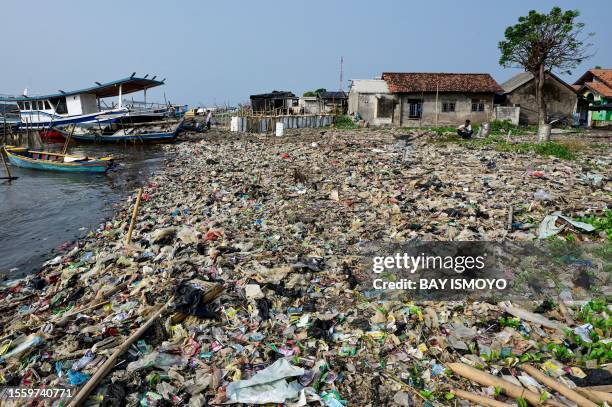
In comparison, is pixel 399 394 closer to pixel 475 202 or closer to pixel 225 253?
pixel 225 253

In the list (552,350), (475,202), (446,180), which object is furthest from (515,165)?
(552,350)

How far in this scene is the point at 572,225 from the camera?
6.37 meters

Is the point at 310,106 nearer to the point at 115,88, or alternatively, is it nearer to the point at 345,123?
the point at 345,123

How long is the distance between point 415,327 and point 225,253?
11.3ft

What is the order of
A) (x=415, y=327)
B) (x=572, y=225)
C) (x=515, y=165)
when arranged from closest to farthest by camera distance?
(x=415, y=327) < (x=572, y=225) < (x=515, y=165)

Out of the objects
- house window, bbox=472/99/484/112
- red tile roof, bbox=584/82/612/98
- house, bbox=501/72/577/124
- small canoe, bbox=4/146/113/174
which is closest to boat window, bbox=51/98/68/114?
small canoe, bbox=4/146/113/174

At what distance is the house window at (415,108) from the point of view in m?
28.3

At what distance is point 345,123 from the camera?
1161 inches

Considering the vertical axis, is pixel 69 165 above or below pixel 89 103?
below

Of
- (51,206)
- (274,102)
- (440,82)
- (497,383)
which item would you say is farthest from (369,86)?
(497,383)

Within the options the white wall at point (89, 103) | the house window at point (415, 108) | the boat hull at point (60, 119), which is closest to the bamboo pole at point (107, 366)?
the boat hull at point (60, 119)

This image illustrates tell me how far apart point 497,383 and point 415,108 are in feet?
89.8

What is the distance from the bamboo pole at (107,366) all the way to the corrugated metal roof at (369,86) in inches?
1060

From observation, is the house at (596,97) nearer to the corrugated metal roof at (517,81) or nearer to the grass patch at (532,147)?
the corrugated metal roof at (517,81)
